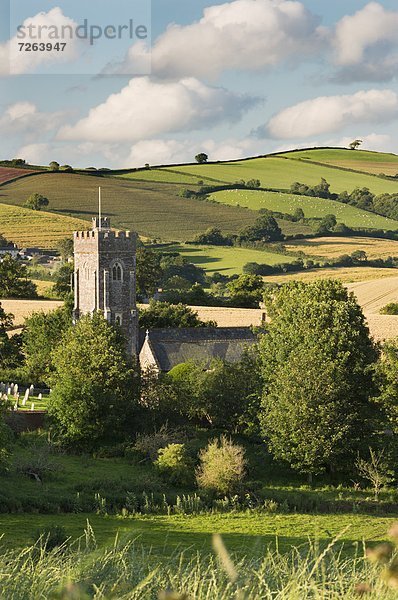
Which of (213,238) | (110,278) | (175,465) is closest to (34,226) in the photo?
(213,238)

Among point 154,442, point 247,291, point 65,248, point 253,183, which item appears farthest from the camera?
point 253,183

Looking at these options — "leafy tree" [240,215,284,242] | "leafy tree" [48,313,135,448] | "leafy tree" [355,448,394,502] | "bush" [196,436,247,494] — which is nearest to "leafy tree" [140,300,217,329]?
"leafy tree" [48,313,135,448]

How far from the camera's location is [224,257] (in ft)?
409

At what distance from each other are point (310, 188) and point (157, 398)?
12182cm

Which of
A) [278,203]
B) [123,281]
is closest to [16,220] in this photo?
[278,203]

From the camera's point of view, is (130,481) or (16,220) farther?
(16,220)

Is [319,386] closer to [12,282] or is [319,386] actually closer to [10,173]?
[12,282]

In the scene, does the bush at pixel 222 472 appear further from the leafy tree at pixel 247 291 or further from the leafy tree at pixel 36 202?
the leafy tree at pixel 36 202

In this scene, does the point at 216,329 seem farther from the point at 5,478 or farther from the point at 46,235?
the point at 46,235

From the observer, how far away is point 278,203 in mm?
158875

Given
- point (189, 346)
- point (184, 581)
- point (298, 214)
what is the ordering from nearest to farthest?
point (184, 581) < point (189, 346) < point (298, 214)

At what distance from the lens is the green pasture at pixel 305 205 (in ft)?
500

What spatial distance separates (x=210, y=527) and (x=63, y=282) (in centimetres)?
6286

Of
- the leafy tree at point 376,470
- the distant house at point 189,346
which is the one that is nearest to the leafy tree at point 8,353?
the distant house at point 189,346
